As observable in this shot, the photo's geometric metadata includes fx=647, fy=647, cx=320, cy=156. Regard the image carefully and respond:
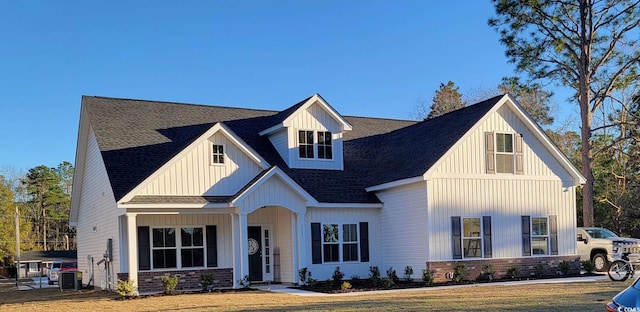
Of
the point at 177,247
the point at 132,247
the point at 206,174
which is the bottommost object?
the point at 177,247

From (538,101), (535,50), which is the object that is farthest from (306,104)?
(538,101)

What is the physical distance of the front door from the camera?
22.8 meters

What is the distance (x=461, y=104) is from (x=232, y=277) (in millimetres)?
35013

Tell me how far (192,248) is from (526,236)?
11527 millimetres

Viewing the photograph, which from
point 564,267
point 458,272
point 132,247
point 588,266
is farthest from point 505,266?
point 132,247

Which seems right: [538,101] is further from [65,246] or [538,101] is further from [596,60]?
[65,246]

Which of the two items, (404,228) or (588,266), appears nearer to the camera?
(404,228)

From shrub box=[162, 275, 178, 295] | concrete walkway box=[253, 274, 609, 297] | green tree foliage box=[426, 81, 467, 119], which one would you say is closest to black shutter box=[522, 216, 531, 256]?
concrete walkway box=[253, 274, 609, 297]

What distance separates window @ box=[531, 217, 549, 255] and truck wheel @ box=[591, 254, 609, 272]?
344 cm

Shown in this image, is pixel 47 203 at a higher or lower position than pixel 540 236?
higher

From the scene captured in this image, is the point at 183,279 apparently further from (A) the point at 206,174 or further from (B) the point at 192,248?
(A) the point at 206,174

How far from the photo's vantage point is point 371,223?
75.9ft

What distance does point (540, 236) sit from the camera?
2295 cm

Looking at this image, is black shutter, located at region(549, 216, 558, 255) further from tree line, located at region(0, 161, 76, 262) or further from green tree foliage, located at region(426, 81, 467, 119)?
tree line, located at region(0, 161, 76, 262)
